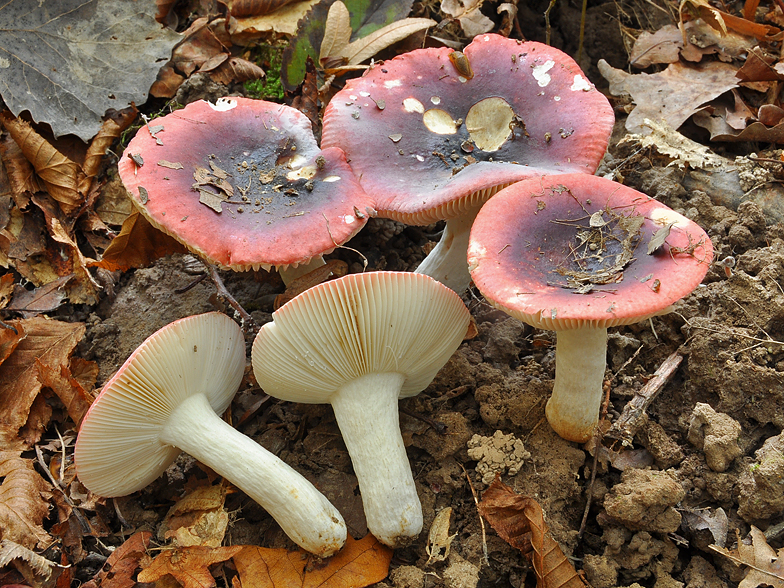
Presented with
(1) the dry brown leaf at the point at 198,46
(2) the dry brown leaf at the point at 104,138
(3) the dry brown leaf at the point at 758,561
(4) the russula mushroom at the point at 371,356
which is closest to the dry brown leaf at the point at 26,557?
(4) the russula mushroom at the point at 371,356

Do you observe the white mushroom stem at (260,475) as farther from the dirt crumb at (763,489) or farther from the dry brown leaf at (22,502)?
the dirt crumb at (763,489)

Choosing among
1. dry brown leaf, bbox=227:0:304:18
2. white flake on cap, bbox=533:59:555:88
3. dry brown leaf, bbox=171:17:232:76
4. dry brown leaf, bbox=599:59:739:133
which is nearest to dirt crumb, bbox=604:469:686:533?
white flake on cap, bbox=533:59:555:88

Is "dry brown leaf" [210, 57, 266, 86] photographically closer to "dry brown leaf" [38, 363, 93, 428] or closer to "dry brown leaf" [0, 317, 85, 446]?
"dry brown leaf" [0, 317, 85, 446]

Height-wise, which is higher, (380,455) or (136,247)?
(136,247)

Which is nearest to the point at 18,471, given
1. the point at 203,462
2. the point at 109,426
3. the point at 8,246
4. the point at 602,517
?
the point at 109,426

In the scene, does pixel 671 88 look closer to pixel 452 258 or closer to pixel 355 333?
pixel 452 258

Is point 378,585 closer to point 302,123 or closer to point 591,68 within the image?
point 302,123

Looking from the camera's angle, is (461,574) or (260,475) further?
(260,475)

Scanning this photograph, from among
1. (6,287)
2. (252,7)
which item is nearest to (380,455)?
(6,287)
